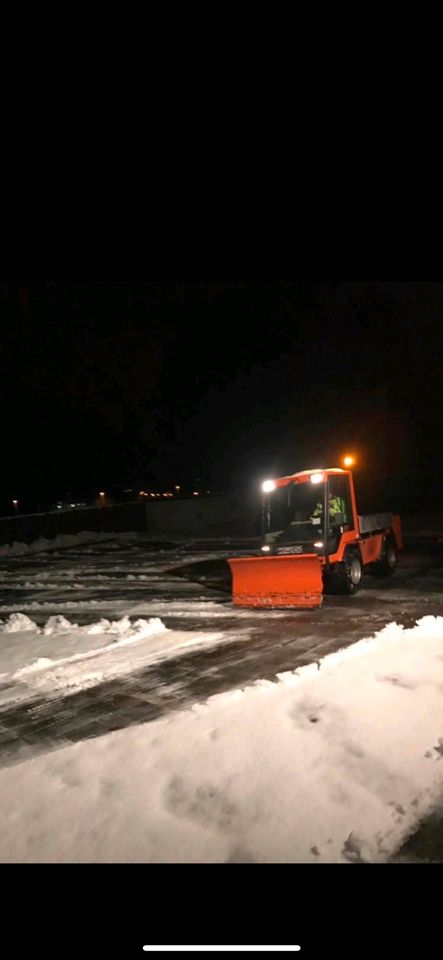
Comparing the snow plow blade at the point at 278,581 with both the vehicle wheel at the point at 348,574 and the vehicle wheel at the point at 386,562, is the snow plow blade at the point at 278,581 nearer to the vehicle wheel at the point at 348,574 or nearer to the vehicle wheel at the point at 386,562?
the vehicle wheel at the point at 348,574

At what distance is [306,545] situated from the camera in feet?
35.2

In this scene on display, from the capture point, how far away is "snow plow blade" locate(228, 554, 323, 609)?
1024 centimetres

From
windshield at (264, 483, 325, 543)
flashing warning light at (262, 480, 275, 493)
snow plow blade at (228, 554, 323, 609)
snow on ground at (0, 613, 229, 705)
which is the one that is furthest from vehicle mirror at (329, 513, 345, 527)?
snow on ground at (0, 613, 229, 705)

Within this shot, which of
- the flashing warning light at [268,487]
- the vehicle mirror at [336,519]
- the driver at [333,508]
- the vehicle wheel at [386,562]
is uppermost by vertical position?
the flashing warning light at [268,487]

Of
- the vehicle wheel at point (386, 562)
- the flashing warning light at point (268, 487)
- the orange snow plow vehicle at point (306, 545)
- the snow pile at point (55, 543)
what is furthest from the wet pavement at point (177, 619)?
the snow pile at point (55, 543)

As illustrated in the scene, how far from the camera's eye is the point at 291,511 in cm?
1198

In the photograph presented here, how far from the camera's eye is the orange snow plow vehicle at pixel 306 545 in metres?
10.4

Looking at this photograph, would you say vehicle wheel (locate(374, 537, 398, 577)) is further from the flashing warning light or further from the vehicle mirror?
the flashing warning light

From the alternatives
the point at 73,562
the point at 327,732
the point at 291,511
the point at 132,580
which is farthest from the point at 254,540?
the point at 327,732

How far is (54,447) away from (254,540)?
75.0 ft

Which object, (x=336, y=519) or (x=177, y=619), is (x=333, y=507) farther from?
(x=177, y=619)

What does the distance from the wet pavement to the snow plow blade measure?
1.16 feet
